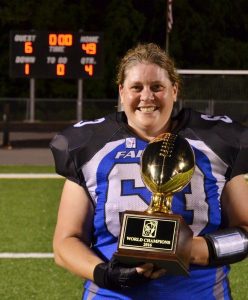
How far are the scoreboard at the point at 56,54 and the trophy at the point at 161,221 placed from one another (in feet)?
52.8

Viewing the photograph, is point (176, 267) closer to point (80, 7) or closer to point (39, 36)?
point (39, 36)

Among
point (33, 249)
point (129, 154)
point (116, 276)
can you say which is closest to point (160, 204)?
point (116, 276)

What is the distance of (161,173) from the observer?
2248mm

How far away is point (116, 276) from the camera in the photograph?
2.36 meters

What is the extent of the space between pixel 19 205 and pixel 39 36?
29.9 ft

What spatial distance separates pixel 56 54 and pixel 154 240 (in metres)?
16.6

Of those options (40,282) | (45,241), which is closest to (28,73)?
(45,241)

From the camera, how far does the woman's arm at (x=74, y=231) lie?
2.55 m

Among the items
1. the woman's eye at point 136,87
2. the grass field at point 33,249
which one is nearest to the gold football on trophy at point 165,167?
the woman's eye at point 136,87

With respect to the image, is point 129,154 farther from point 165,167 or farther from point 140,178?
point 165,167

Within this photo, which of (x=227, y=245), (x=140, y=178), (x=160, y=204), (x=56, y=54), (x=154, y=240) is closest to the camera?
(x=154, y=240)

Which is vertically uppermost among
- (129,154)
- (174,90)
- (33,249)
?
(174,90)

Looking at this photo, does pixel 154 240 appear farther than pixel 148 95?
No

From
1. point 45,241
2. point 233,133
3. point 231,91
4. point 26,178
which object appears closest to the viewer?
point 233,133
